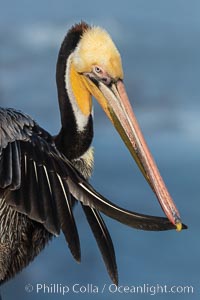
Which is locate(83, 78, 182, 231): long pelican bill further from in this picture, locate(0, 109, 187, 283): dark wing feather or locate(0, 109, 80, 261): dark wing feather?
locate(0, 109, 80, 261): dark wing feather

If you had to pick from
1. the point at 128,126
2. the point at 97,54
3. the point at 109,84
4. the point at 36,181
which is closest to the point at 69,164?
the point at 36,181

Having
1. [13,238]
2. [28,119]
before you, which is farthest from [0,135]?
[13,238]

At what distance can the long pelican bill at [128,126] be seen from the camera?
5.44 meters

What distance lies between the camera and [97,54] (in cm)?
569

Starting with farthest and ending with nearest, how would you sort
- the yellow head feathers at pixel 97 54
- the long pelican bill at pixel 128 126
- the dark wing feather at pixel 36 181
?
the yellow head feathers at pixel 97 54 → the long pelican bill at pixel 128 126 → the dark wing feather at pixel 36 181

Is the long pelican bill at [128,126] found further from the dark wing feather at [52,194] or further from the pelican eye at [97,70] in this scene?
the dark wing feather at [52,194]

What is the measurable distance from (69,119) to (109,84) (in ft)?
1.26

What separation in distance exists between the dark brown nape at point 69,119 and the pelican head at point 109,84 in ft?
0.14

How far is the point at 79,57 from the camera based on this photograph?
5773 millimetres

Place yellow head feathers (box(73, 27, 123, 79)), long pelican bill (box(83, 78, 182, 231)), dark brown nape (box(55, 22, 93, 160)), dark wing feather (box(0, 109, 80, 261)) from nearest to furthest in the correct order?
1. dark wing feather (box(0, 109, 80, 261))
2. long pelican bill (box(83, 78, 182, 231))
3. yellow head feathers (box(73, 27, 123, 79))
4. dark brown nape (box(55, 22, 93, 160))

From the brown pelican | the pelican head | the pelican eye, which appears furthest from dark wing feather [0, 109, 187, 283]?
the pelican eye

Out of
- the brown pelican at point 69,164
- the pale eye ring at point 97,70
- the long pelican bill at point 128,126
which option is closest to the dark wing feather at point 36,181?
the brown pelican at point 69,164

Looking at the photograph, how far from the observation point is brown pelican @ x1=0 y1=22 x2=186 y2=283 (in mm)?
4738

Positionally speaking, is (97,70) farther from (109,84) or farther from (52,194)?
(52,194)
